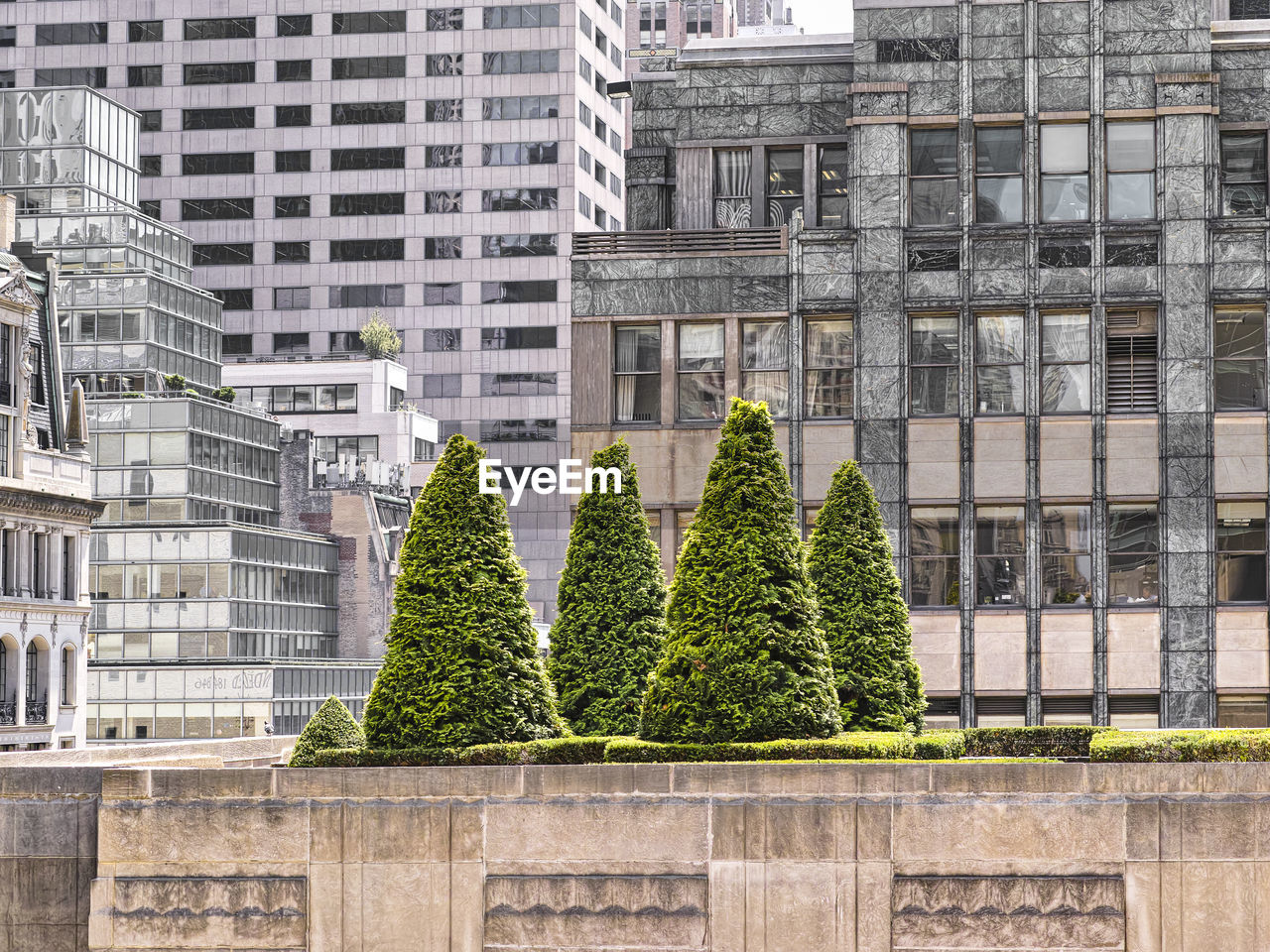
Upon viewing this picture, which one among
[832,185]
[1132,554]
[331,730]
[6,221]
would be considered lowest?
[331,730]

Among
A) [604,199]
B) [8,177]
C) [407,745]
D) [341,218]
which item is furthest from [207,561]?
[407,745]

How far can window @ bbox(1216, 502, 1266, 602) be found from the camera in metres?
42.4

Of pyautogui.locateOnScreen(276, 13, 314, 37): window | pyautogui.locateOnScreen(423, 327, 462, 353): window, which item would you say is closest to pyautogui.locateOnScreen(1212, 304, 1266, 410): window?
pyautogui.locateOnScreen(423, 327, 462, 353): window

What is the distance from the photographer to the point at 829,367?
44.1 metres

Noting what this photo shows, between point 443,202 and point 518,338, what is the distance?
36.7 ft

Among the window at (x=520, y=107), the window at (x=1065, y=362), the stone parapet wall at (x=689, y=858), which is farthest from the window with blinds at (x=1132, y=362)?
the window at (x=520, y=107)

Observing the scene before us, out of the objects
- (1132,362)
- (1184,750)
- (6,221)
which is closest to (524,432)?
(6,221)

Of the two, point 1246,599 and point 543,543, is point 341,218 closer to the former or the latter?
point 543,543

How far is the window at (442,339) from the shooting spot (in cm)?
13562

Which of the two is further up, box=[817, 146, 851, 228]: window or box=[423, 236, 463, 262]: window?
box=[423, 236, 463, 262]: window

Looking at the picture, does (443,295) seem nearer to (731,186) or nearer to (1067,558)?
(731,186)

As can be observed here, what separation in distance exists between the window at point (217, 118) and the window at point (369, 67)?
6.95 meters

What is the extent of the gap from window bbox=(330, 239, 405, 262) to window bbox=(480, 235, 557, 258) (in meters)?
6.16

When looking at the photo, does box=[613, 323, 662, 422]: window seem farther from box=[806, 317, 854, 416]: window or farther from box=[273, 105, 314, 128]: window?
box=[273, 105, 314, 128]: window
